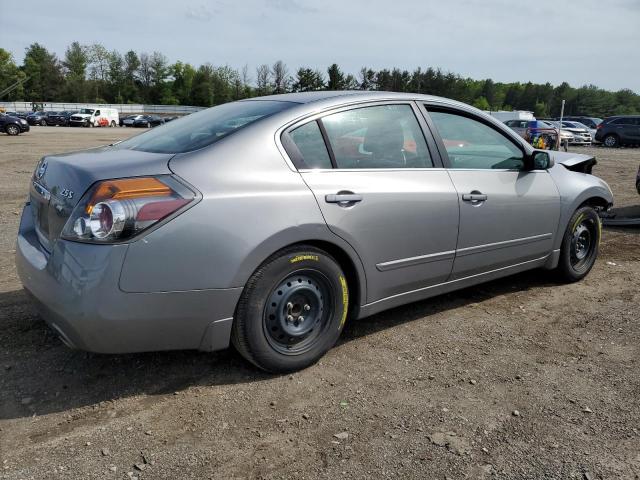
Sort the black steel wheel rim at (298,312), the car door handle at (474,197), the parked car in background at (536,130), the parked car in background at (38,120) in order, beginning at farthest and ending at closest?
the parked car in background at (38,120) < the parked car in background at (536,130) < the car door handle at (474,197) < the black steel wheel rim at (298,312)

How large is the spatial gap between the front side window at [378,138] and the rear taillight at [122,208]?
1074 mm

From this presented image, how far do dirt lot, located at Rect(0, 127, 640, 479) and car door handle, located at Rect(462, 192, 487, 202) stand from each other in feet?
2.94

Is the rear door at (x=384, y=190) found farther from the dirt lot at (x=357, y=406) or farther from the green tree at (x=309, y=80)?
the green tree at (x=309, y=80)

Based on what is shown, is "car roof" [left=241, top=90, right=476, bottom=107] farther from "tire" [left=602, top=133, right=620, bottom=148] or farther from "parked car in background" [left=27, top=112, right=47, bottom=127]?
"parked car in background" [left=27, top=112, right=47, bottom=127]

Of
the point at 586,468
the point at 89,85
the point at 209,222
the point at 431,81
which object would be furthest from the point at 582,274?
the point at 89,85

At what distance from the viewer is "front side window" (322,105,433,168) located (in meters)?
3.32

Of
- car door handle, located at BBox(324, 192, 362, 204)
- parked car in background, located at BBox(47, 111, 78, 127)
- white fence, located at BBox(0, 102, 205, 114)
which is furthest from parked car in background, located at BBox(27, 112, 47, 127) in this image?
car door handle, located at BBox(324, 192, 362, 204)

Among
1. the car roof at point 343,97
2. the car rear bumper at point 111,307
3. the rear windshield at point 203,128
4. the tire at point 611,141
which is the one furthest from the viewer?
the tire at point 611,141

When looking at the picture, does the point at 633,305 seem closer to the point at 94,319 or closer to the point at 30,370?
the point at 94,319

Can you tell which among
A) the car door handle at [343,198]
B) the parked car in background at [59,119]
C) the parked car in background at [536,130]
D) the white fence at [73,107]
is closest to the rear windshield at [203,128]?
the car door handle at [343,198]

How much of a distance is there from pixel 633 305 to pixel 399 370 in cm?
236

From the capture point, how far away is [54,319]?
8.92ft

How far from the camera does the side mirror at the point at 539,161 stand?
Answer: 4.26 meters

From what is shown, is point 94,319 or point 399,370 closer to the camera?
point 94,319
